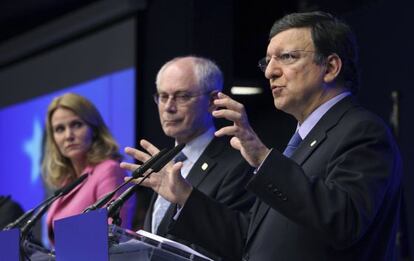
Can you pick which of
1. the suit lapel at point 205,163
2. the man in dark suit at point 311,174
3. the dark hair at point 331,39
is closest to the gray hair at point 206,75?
the suit lapel at point 205,163

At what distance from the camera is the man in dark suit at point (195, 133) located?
11.6 ft

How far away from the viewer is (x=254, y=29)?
6652mm

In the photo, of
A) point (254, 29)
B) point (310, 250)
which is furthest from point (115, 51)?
point (310, 250)

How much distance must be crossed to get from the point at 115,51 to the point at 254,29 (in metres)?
1.32

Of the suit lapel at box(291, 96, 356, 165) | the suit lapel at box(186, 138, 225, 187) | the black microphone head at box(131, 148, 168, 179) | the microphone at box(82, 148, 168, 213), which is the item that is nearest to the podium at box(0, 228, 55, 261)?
the microphone at box(82, 148, 168, 213)

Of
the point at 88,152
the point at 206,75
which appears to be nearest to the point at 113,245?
the point at 206,75

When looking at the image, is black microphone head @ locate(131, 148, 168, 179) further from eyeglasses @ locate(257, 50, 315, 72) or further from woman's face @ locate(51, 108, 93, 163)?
woman's face @ locate(51, 108, 93, 163)

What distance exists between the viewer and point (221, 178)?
11.5ft

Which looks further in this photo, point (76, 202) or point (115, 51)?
point (115, 51)

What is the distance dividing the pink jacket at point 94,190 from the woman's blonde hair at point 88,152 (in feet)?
0.32

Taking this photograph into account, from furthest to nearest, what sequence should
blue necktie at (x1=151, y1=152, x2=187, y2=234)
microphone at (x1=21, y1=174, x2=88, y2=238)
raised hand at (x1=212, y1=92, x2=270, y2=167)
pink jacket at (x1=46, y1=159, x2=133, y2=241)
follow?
1. pink jacket at (x1=46, y1=159, x2=133, y2=241)
2. blue necktie at (x1=151, y1=152, x2=187, y2=234)
3. microphone at (x1=21, y1=174, x2=88, y2=238)
4. raised hand at (x1=212, y1=92, x2=270, y2=167)

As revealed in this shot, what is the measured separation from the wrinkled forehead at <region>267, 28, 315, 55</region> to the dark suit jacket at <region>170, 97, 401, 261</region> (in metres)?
0.21

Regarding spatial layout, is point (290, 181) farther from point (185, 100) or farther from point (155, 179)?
point (185, 100)

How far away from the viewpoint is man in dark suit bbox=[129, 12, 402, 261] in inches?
96.3
